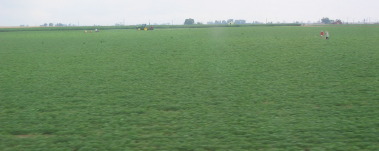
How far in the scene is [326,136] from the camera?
370 centimetres

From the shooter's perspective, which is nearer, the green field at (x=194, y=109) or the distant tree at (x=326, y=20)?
the green field at (x=194, y=109)

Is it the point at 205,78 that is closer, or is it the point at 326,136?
the point at 326,136

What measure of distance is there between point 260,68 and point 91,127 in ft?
18.4

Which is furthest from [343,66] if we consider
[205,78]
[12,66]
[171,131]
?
[12,66]

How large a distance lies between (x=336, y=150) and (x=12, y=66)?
32.6 ft

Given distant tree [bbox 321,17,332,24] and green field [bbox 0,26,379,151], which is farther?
distant tree [bbox 321,17,332,24]

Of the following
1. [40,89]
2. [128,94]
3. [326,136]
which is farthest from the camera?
[40,89]

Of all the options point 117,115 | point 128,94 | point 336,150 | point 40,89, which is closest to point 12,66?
point 40,89

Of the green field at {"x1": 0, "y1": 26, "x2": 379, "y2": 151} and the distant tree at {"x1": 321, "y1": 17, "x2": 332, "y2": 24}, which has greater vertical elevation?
the distant tree at {"x1": 321, "y1": 17, "x2": 332, "y2": 24}

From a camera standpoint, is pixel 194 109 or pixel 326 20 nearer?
pixel 194 109

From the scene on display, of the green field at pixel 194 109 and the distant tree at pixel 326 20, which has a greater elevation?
the distant tree at pixel 326 20

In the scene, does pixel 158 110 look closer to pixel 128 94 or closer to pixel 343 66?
pixel 128 94

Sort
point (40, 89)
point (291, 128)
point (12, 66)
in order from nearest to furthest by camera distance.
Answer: point (291, 128) → point (40, 89) → point (12, 66)

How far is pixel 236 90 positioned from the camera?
610 centimetres
